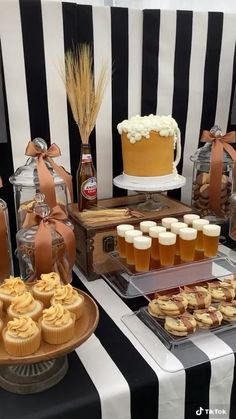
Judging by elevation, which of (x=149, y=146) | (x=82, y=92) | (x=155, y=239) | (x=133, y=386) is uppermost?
(x=82, y=92)

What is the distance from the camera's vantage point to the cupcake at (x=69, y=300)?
0.74 metres

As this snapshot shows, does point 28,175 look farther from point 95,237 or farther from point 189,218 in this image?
point 189,218

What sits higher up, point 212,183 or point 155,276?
point 212,183

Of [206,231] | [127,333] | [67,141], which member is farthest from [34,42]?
[127,333]

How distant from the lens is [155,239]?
1070mm

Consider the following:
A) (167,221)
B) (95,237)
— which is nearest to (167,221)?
(167,221)

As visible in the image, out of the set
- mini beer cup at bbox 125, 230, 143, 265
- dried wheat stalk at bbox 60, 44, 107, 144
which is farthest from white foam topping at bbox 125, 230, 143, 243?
dried wheat stalk at bbox 60, 44, 107, 144

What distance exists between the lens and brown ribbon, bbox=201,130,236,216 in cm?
130

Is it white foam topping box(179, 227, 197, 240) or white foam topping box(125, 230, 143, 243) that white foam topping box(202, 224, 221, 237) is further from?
white foam topping box(125, 230, 143, 243)

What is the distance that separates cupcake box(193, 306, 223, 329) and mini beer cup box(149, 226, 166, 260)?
0.86ft

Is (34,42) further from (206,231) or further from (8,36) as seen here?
(206,231)

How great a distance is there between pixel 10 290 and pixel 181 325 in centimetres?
36

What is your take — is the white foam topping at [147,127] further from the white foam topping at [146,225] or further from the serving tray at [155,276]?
the serving tray at [155,276]

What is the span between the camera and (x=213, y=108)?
4.90 feet
